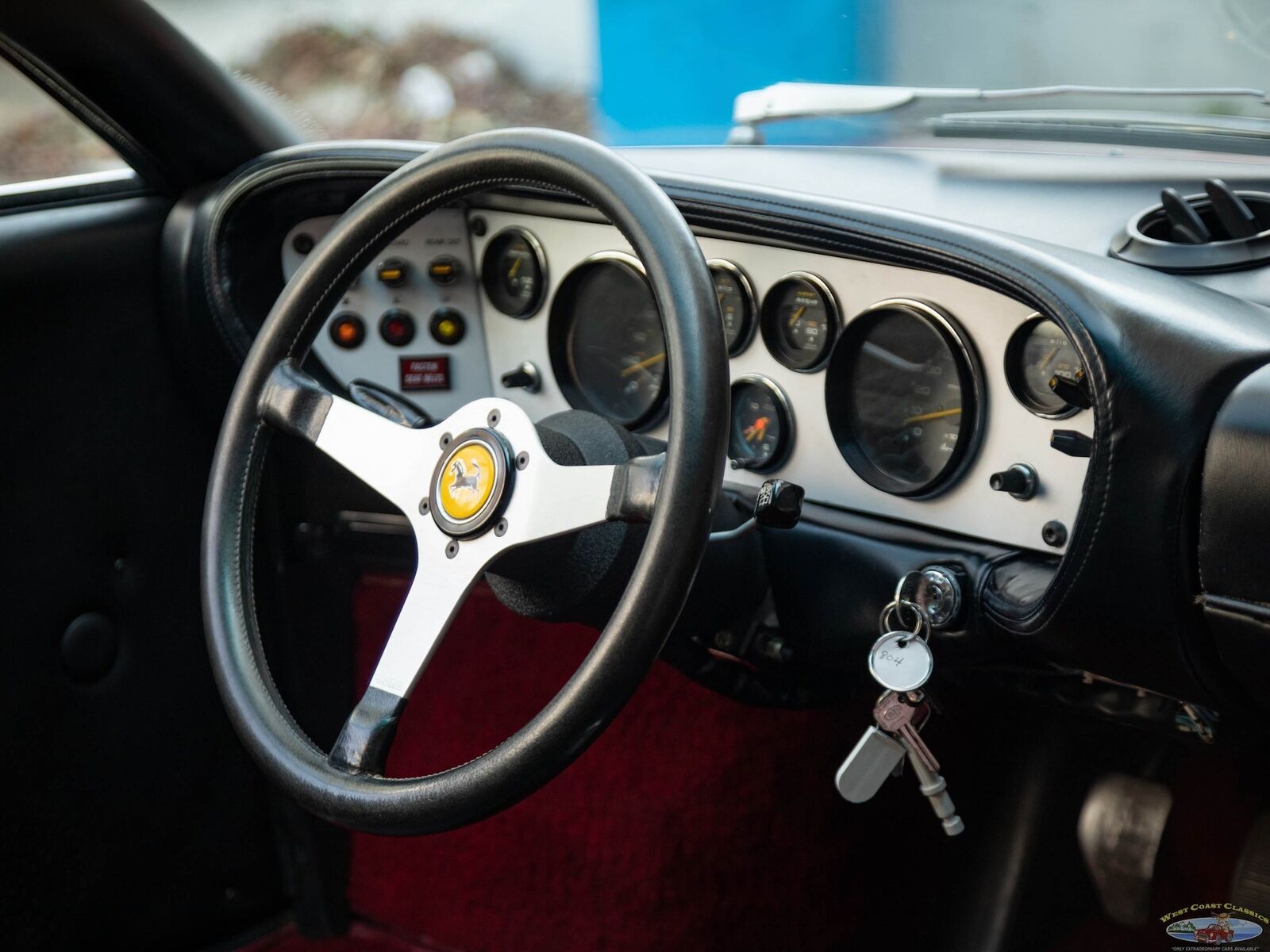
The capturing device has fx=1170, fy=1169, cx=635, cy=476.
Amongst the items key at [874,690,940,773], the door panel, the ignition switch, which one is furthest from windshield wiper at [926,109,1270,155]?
the door panel

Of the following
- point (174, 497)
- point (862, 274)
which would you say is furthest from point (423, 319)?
point (862, 274)

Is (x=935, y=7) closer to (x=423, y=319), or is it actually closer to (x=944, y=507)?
(x=944, y=507)

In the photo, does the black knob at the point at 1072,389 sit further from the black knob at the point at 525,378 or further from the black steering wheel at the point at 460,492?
the black knob at the point at 525,378

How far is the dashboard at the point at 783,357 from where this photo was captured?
4.22 feet

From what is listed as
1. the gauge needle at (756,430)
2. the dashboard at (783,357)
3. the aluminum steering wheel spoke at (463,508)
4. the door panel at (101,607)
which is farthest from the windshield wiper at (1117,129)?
the door panel at (101,607)

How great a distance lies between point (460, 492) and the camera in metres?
1.04

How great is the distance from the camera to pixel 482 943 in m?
1.93

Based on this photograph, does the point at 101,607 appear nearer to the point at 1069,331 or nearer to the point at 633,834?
the point at 633,834

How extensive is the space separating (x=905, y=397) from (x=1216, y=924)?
809 mm

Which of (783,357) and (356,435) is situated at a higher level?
(783,357)

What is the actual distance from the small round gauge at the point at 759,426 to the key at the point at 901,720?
0.40 metres

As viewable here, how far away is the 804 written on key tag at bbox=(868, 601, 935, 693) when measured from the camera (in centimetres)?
117

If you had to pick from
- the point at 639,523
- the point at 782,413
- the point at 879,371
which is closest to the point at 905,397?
the point at 879,371

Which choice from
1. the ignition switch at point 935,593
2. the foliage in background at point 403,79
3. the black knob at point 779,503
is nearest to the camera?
the black knob at point 779,503
